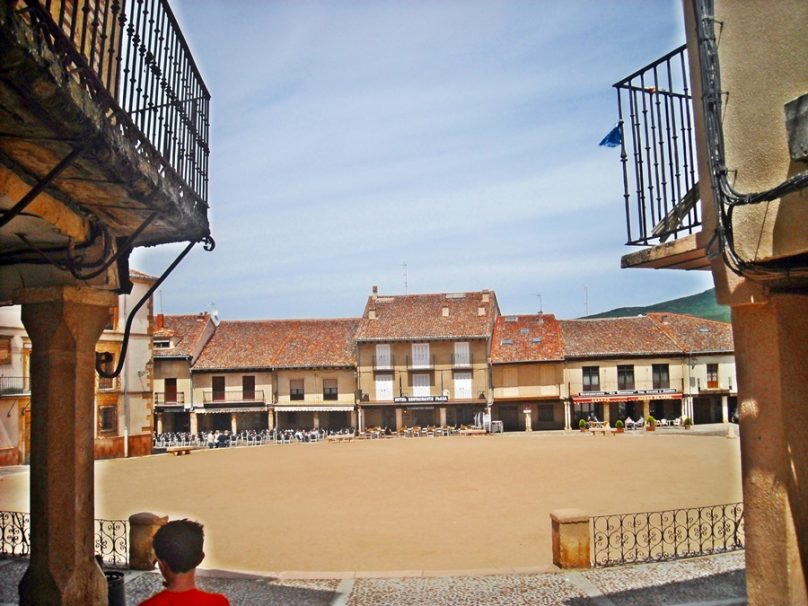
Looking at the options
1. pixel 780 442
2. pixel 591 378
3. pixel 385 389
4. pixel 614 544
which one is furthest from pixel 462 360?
pixel 780 442

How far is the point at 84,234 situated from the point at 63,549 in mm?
2639

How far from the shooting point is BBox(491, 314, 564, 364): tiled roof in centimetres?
4738

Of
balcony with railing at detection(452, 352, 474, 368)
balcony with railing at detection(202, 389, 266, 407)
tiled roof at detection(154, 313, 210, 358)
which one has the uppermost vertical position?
tiled roof at detection(154, 313, 210, 358)

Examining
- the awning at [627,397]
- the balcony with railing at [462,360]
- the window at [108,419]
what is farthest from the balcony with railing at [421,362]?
the window at [108,419]

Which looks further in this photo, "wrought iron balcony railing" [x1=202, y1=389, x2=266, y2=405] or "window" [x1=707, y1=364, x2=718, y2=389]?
"wrought iron balcony railing" [x1=202, y1=389, x2=266, y2=405]

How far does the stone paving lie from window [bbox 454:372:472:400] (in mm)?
38669

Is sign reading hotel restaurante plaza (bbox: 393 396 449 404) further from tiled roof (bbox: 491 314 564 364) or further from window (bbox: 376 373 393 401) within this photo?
tiled roof (bbox: 491 314 564 364)

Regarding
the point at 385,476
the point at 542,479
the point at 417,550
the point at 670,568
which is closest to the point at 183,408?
the point at 385,476

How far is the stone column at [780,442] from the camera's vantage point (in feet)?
15.3

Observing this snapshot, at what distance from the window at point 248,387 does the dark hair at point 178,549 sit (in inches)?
1816

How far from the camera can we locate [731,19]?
481 cm

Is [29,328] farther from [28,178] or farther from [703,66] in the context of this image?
[703,66]

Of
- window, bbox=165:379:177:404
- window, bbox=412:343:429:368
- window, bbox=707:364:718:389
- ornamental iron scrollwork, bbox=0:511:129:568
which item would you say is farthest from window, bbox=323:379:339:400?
ornamental iron scrollwork, bbox=0:511:129:568

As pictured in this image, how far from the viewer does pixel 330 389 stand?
4866cm
